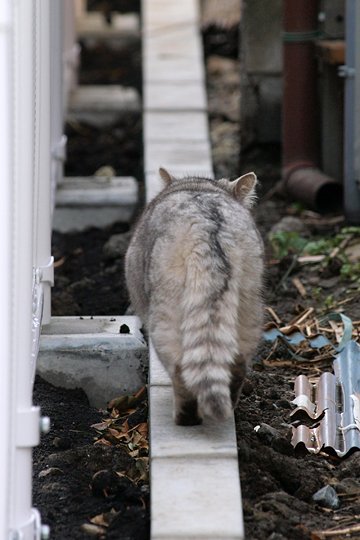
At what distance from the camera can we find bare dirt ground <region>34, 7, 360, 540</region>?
15.3 feet

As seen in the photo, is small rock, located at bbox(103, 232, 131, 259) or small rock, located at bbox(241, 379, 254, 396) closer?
small rock, located at bbox(241, 379, 254, 396)

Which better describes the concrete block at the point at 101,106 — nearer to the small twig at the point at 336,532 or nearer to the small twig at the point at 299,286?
the small twig at the point at 299,286

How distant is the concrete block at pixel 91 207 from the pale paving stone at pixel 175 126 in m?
1.10

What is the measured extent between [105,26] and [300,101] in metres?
7.02

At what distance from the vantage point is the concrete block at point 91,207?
371 inches

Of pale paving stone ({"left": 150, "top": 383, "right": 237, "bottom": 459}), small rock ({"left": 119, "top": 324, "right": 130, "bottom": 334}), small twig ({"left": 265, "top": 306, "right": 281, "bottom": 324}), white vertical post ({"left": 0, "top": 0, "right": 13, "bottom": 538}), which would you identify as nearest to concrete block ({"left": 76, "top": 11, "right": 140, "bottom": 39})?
small twig ({"left": 265, "top": 306, "right": 281, "bottom": 324})

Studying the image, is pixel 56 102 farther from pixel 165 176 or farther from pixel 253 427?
pixel 253 427

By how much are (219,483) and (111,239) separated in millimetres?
4224

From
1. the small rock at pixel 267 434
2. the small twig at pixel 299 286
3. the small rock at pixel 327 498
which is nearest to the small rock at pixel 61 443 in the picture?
the small rock at pixel 267 434

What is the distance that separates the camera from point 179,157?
9.84m

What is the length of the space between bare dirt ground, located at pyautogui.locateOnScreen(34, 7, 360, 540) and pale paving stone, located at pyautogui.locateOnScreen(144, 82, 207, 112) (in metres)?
1.75

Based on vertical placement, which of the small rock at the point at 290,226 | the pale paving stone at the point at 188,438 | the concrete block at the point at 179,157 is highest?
the concrete block at the point at 179,157

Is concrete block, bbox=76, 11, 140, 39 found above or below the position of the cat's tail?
above

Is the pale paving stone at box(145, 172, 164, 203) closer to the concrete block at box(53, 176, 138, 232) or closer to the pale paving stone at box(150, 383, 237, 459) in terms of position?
the concrete block at box(53, 176, 138, 232)
